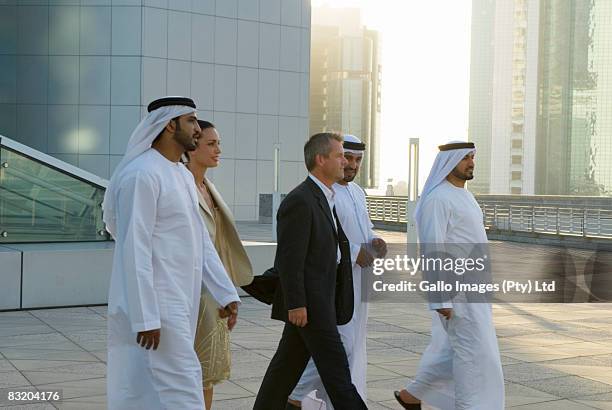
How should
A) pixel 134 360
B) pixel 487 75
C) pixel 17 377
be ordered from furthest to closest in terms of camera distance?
pixel 487 75 → pixel 17 377 → pixel 134 360

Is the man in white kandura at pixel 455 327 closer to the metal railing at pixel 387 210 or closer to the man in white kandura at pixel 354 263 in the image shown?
the man in white kandura at pixel 354 263

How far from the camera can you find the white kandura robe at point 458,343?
5.13 m

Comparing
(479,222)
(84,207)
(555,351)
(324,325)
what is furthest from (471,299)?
(84,207)

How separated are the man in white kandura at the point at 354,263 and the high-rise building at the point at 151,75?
28.2 meters

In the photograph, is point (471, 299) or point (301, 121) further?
point (301, 121)

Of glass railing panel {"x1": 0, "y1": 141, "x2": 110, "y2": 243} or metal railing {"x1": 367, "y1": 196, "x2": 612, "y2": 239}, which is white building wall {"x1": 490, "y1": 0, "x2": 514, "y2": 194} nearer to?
metal railing {"x1": 367, "y1": 196, "x2": 612, "y2": 239}

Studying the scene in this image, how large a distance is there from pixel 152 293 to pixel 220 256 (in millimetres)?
1578

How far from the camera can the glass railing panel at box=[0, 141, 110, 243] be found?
36.6 feet

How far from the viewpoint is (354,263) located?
5.58 meters

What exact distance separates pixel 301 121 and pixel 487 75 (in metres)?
126

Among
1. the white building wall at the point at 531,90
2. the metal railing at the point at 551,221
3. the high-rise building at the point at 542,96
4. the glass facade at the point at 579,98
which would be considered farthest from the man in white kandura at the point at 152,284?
the white building wall at the point at 531,90

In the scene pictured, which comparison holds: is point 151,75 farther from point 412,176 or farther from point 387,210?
point 412,176

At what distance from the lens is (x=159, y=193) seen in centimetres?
402

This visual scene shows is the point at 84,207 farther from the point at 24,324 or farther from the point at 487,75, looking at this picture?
the point at 487,75
